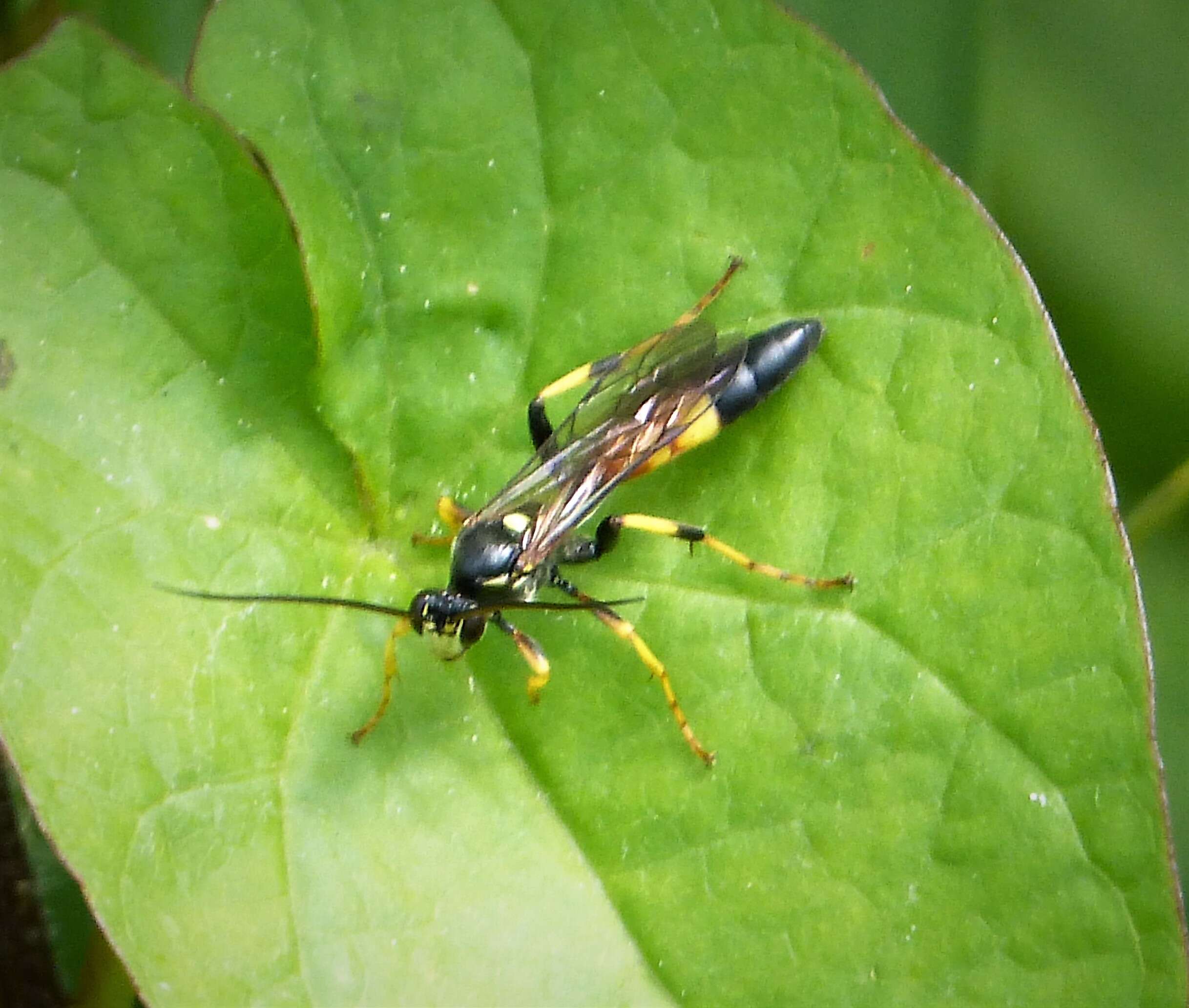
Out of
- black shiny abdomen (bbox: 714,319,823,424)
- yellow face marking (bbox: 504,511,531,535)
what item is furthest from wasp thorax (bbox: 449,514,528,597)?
black shiny abdomen (bbox: 714,319,823,424)

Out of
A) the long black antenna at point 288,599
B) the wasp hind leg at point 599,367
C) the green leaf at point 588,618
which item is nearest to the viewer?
the green leaf at point 588,618

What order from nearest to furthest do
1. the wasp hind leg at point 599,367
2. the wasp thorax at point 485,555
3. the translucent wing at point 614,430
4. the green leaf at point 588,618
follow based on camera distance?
1. the green leaf at point 588,618
2. the wasp hind leg at point 599,367
3. the translucent wing at point 614,430
4. the wasp thorax at point 485,555

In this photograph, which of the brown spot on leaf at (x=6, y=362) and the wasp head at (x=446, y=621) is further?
the wasp head at (x=446, y=621)

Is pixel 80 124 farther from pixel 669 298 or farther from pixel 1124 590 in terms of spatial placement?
pixel 1124 590

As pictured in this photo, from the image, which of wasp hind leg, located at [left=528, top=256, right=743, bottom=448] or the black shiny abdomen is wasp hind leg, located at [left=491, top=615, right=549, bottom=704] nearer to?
wasp hind leg, located at [left=528, top=256, right=743, bottom=448]

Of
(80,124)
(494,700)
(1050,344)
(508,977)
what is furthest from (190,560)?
(1050,344)

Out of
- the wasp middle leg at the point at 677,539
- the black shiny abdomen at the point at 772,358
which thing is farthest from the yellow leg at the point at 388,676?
the black shiny abdomen at the point at 772,358

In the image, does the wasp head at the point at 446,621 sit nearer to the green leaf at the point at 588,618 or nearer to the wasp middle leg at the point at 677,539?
the green leaf at the point at 588,618
